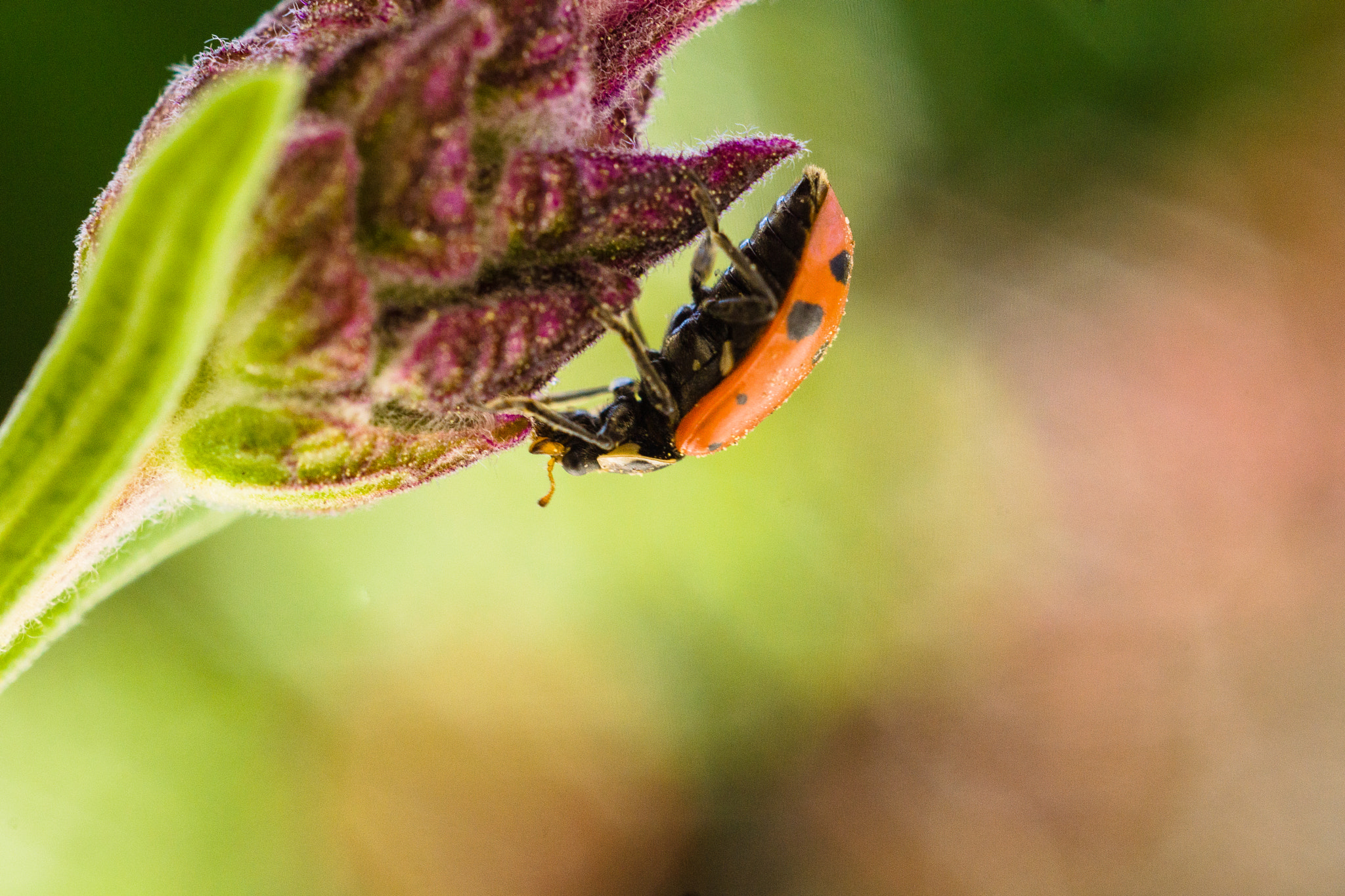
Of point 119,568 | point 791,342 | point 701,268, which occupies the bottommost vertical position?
point 791,342

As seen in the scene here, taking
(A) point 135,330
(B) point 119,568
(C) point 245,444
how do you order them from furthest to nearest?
(B) point 119,568, (C) point 245,444, (A) point 135,330

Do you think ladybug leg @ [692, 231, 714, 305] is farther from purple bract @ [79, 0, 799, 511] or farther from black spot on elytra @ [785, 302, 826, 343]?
purple bract @ [79, 0, 799, 511]

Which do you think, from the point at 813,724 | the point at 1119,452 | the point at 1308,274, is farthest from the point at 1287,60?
the point at 813,724

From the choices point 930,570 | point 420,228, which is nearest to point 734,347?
point 420,228

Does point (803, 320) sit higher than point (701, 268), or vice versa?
point (701, 268)

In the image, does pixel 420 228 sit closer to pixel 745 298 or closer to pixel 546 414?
pixel 546 414

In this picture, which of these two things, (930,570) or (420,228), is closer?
(420,228)

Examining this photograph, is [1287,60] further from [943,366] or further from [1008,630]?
[1008,630]
